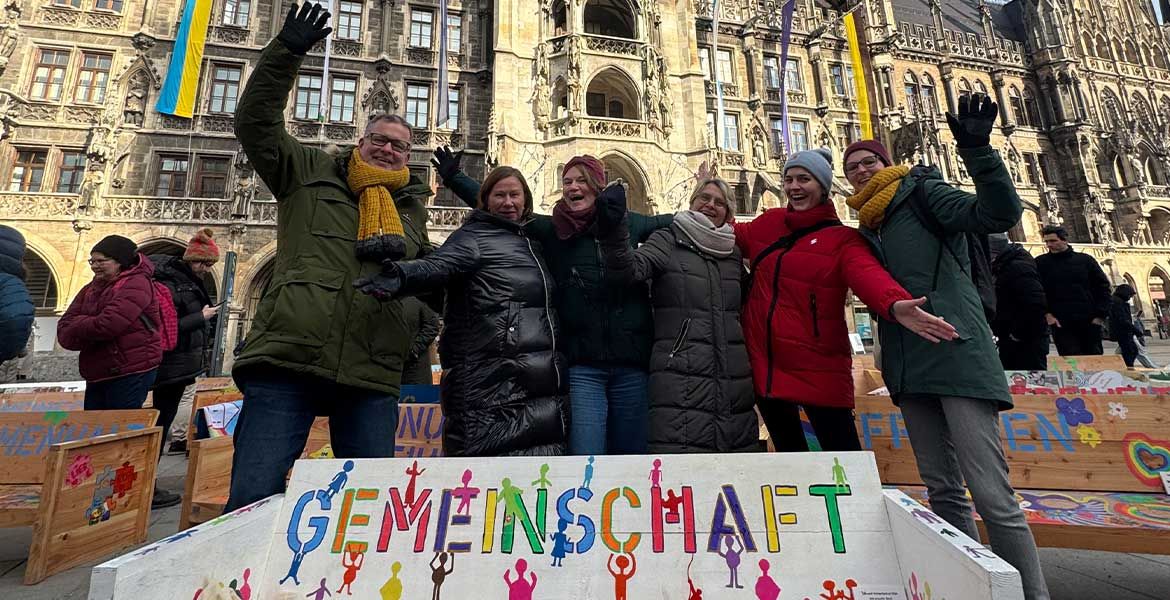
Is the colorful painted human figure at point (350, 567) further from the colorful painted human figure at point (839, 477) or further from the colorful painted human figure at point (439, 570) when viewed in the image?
the colorful painted human figure at point (839, 477)

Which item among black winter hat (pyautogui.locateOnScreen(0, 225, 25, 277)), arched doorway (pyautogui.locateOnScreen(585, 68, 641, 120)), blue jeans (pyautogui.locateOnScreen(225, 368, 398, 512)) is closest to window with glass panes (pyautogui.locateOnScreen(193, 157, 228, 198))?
arched doorway (pyautogui.locateOnScreen(585, 68, 641, 120))

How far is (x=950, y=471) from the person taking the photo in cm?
211

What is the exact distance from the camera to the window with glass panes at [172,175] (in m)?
16.0

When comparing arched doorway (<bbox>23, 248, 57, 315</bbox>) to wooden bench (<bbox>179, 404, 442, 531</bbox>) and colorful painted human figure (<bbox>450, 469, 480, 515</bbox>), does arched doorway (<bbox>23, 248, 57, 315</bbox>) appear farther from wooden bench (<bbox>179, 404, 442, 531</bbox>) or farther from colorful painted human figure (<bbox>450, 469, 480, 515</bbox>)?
colorful painted human figure (<bbox>450, 469, 480, 515</bbox>)

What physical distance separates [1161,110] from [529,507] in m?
44.2

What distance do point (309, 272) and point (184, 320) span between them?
358 centimetres

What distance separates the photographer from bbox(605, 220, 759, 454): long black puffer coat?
226 cm

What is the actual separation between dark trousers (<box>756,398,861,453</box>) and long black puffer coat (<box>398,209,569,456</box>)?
1039mm

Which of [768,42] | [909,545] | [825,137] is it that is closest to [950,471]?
[909,545]

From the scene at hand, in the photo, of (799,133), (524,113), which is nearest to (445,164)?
(524,113)

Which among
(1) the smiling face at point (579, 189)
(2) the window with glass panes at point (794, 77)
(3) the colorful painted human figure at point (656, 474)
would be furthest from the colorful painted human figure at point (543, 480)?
(2) the window with glass panes at point (794, 77)

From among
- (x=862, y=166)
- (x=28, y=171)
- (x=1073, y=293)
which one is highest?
Result: (x=28, y=171)

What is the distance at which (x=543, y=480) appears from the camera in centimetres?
157

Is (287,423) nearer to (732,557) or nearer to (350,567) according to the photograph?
(350,567)
